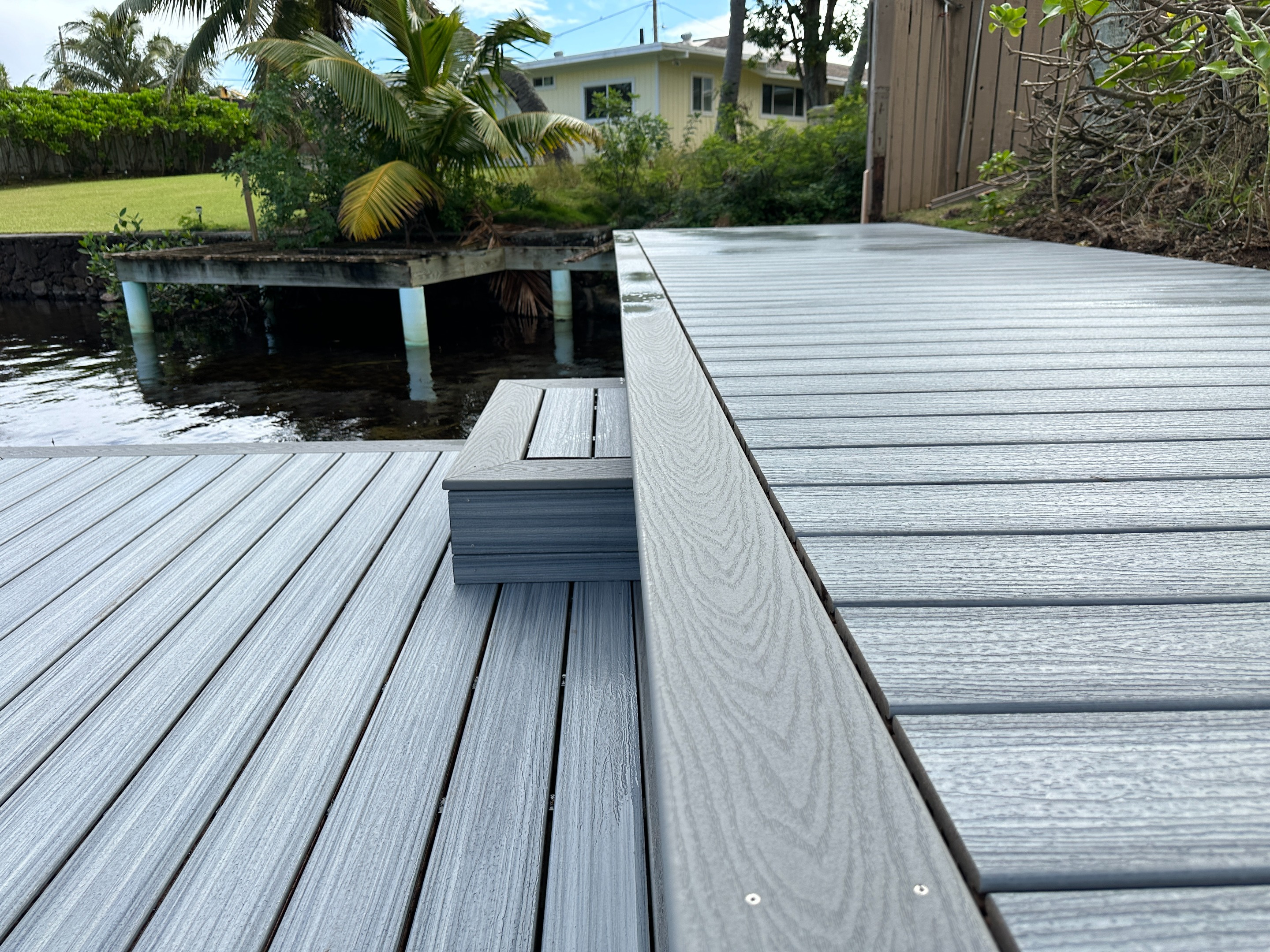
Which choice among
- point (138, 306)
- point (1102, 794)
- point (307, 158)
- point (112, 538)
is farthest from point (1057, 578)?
point (138, 306)

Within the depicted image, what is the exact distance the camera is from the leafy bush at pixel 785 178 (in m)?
9.03

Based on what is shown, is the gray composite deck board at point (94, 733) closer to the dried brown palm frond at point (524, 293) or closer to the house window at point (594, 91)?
the dried brown palm frond at point (524, 293)

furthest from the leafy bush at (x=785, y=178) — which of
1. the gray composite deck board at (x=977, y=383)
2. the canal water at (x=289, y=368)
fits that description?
the gray composite deck board at (x=977, y=383)

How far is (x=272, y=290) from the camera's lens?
37.4 ft

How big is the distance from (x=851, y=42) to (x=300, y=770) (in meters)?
18.4

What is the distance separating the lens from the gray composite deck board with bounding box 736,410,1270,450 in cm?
144

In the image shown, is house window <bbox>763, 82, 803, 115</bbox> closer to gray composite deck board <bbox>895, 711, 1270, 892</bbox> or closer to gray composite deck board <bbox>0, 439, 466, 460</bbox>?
gray composite deck board <bbox>0, 439, 466, 460</bbox>

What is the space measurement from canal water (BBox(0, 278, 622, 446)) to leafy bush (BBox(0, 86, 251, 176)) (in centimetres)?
924

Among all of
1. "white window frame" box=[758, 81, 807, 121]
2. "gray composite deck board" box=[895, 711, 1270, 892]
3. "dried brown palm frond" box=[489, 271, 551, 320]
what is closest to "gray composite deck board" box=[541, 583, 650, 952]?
"gray composite deck board" box=[895, 711, 1270, 892]

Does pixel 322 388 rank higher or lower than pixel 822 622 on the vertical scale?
lower

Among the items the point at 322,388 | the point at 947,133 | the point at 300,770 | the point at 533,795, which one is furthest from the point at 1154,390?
the point at 322,388

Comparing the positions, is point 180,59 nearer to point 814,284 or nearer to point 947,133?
point 947,133

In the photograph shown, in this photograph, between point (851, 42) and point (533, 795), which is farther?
point (851, 42)

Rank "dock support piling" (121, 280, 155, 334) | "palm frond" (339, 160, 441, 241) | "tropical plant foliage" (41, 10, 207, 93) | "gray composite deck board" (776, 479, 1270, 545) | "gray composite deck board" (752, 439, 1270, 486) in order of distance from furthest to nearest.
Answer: "tropical plant foliage" (41, 10, 207, 93), "dock support piling" (121, 280, 155, 334), "palm frond" (339, 160, 441, 241), "gray composite deck board" (752, 439, 1270, 486), "gray composite deck board" (776, 479, 1270, 545)
